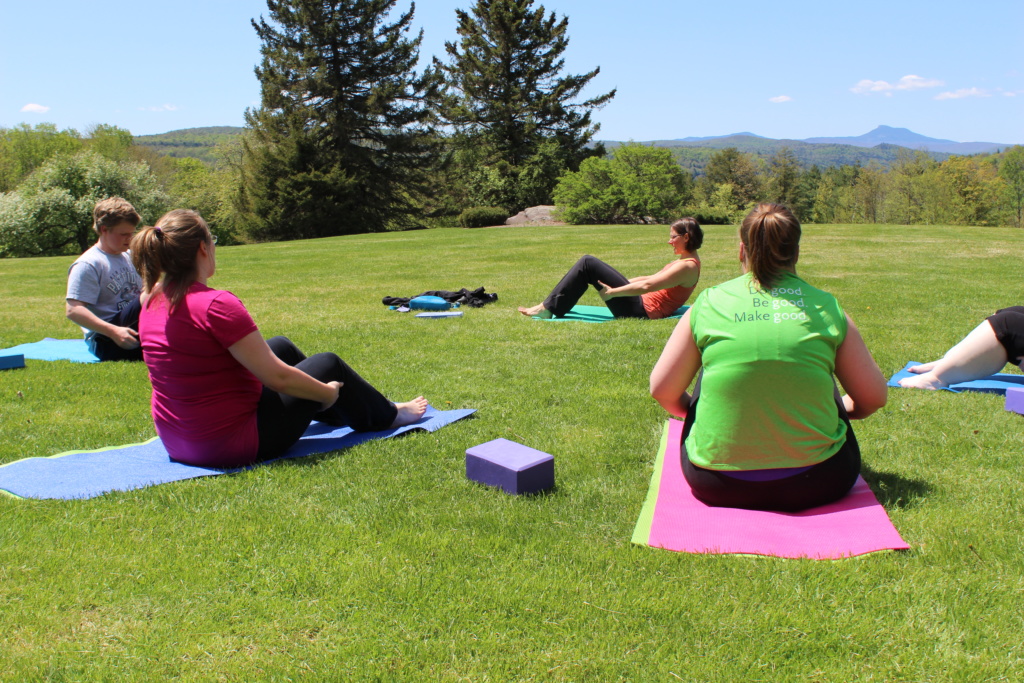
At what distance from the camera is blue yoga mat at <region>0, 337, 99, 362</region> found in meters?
6.74

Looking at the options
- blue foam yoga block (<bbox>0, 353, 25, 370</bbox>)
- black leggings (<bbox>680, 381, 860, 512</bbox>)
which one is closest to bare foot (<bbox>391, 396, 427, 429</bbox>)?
black leggings (<bbox>680, 381, 860, 512</bbox>)

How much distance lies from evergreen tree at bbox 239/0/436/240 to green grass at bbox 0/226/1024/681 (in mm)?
30427

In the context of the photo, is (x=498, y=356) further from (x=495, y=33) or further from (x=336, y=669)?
(x=495, y=33)

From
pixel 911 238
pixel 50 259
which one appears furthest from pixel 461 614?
pixel 50 259

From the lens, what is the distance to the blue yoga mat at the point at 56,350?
674 centimetres

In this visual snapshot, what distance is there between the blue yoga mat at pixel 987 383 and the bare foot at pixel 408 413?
344 cm

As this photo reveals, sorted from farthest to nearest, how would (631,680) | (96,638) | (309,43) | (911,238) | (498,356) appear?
1. (309,43)
2. (911,238)
3. (498,356)
4. (96,638)
5. (631,680)

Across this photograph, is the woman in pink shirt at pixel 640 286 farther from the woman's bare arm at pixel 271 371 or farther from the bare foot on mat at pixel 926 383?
the woman's bare arm at pixel 271 371

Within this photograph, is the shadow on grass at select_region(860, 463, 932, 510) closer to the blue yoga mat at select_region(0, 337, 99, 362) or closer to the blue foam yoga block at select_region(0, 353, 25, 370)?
the blue yoga mat at select_region(0, 337, 99, 362)

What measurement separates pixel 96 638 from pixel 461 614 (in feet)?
3.96

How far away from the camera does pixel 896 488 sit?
3506mm

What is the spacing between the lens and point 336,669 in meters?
2.24

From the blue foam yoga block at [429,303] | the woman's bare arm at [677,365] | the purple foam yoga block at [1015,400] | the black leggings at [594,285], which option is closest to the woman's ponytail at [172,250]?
the woman's bare arm at [677,365]

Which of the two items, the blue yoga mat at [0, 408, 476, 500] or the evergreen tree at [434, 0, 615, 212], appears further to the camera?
the evergreen tree at [434, 0, 615, 212]
